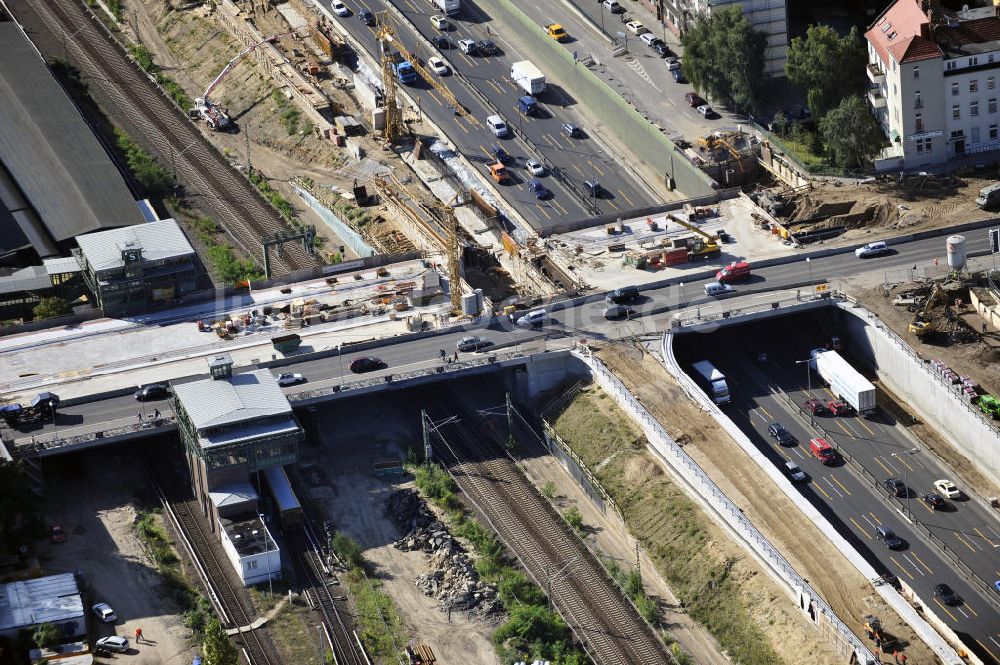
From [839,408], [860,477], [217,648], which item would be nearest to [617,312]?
[839,408]

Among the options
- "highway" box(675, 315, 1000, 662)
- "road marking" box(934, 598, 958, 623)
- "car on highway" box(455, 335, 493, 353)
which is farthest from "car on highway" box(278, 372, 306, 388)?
"road marking" box(934, 598, 958, 623)

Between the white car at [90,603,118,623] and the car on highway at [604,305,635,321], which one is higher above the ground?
the car on highway at [604,305,635,321]

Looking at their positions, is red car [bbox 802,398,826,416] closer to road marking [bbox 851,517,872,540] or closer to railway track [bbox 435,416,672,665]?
road marking [bbox 851,517,872,540]

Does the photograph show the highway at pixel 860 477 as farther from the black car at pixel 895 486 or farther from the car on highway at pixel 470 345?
the car on highway at pixel 470 345

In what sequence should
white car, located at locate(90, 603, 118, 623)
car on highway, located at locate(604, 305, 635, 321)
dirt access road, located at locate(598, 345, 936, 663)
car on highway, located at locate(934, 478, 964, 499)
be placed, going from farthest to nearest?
car on highway, located at locate(604, 305, 635, 321) < car on highway, located at locate(934, 478, 964, 499) < white car, located at locate(90, 603, 118, 623) < dirt access road, located at locate(598, 345, 936, 663)

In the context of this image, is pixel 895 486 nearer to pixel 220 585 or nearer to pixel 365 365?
pixel 365 365

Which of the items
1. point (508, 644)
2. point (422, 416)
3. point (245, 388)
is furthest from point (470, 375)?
point (508, 644)
